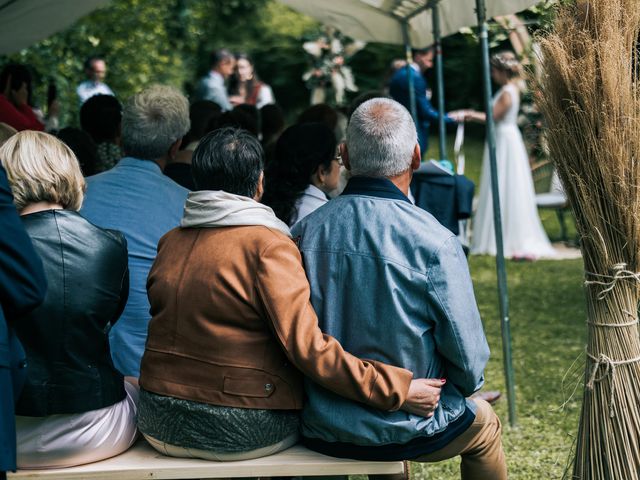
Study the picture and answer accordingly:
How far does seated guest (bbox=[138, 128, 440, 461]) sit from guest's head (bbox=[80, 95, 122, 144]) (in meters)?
2.79

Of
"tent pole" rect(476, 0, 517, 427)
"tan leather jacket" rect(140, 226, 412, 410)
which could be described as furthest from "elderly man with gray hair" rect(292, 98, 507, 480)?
"tent pole" rect(476, 0, 517, 427)

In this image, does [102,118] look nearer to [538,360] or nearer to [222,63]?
[538,360]

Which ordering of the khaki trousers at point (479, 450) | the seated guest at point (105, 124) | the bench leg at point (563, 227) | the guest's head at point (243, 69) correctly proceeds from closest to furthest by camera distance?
the khaki trousers at point (479, 450) < the seated guest at point (105, 124) < the bench leg at point (563, 227) < the guest's head at point (243, 69)

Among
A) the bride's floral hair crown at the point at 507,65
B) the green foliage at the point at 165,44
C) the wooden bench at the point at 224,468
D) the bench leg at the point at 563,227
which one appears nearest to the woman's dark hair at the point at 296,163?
the wooden bench at the point at 224,468

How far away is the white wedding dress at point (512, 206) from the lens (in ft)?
35.9

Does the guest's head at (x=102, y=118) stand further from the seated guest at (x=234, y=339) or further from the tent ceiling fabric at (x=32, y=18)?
the seated guest at (x=234, y=339)

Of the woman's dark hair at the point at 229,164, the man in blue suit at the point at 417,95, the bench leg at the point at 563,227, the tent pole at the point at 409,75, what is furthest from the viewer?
the bench leg at the point at 563,227

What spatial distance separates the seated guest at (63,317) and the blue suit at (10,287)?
1.45 feet

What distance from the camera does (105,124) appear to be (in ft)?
19.3

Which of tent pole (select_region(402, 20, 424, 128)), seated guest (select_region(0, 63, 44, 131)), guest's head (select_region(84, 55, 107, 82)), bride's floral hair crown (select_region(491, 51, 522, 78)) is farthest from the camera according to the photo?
guest's head (select_region(84, 55, 107, 82))

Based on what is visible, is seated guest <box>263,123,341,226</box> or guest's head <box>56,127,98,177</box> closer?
seated guest <box>263,123,341,226</box>

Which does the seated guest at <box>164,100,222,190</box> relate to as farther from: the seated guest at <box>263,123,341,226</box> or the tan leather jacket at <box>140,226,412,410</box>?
the tan leather jacket at <box>140,226,412,410</box>

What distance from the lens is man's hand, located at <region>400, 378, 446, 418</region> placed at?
121 inches

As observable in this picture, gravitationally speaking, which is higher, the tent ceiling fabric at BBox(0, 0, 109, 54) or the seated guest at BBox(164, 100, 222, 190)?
the tent ceiling fabric at BBox(0, 0, 109, 54)
